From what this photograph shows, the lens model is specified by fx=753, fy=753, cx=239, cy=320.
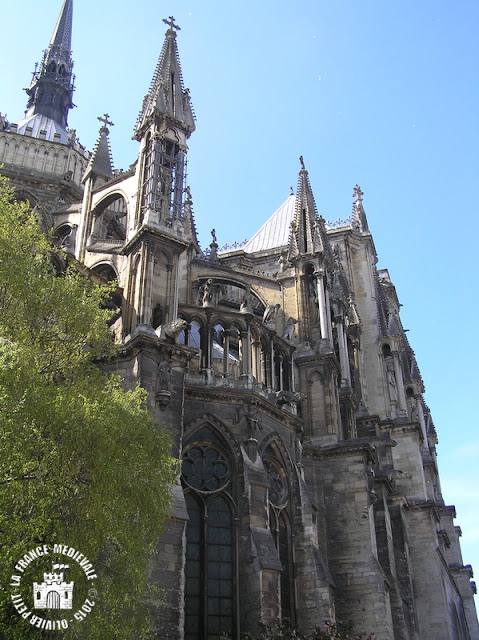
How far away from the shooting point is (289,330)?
97.2 ft

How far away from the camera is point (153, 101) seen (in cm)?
2623

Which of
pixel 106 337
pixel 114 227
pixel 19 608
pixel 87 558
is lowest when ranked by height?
pixel 19 608

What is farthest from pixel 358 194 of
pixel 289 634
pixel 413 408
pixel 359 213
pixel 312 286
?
pixel 289 634

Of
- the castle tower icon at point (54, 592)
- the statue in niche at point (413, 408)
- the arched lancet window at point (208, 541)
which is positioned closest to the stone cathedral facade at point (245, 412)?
the arched lancet window at point (208, 541)

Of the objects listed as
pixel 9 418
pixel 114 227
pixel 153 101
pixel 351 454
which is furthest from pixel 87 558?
pixel 114 227

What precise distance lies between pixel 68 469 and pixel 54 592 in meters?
1.95

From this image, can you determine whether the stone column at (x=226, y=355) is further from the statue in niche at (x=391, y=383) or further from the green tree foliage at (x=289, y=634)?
the statue in niche at (x=391, y=383)

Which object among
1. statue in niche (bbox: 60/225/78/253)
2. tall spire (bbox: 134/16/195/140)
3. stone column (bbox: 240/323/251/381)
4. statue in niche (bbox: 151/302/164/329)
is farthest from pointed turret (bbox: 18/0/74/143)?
statue in niche (bbox: 151/302/164/329)

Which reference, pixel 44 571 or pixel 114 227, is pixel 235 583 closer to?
pixel 44 571

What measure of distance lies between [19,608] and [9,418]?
2.91 m

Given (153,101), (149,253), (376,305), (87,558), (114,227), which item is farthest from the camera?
(376,305)

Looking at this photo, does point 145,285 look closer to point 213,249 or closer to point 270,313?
point 270,313

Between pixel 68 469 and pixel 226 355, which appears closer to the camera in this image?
pixel 68 469

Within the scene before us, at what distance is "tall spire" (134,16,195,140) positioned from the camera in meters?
26.0
